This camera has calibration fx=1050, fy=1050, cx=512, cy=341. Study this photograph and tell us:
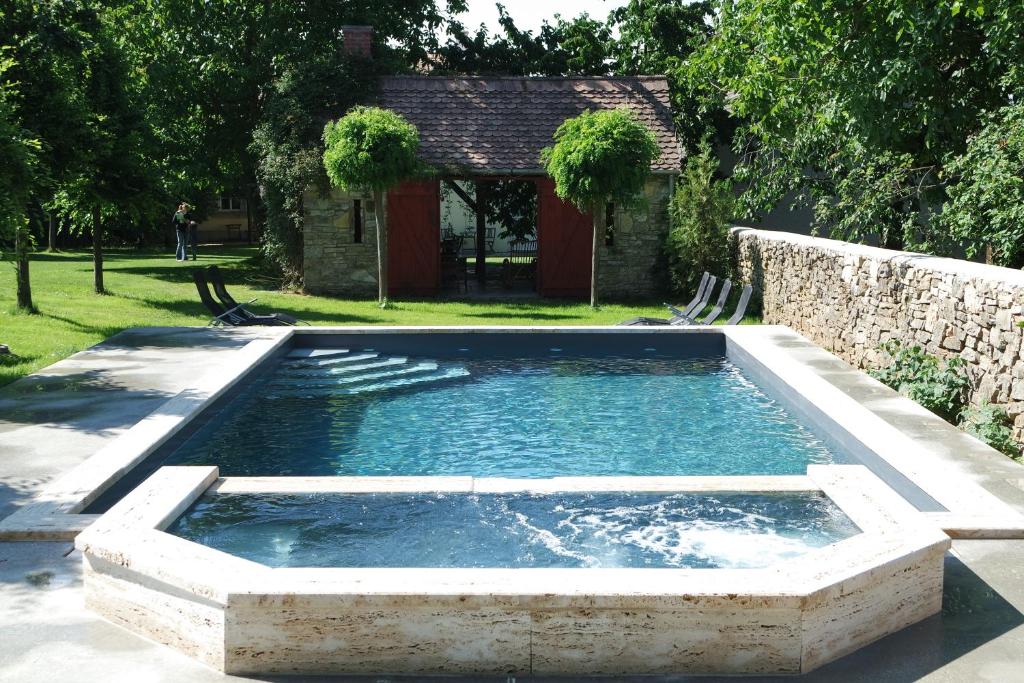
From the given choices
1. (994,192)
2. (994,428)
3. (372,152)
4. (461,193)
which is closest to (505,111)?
(461,193)

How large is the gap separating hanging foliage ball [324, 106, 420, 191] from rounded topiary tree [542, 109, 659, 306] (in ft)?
8.66

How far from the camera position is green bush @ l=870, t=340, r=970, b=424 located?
30.5 feet

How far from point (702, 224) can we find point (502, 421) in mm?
9982

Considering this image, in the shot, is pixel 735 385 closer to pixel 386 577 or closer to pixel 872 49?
pixel 872 49

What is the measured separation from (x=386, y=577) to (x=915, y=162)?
573 inches

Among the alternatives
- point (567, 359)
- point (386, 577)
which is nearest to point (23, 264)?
point (567, 359)

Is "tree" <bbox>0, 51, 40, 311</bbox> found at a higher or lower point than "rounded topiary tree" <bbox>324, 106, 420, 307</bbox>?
lower

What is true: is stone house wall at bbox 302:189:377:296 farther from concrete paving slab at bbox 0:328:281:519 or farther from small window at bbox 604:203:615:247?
concrete paving slab at bbox 0:328:281:519

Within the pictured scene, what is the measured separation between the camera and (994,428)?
8242mm

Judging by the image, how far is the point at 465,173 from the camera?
2084 cm

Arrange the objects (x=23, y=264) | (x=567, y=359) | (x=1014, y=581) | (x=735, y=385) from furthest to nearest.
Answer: (x=23, y=264)
(x=567, y=359)
(x=735, y=385)
(x=1014, y=581)

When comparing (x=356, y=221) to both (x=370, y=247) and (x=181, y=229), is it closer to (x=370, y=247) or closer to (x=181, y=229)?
(x=370, y=247)

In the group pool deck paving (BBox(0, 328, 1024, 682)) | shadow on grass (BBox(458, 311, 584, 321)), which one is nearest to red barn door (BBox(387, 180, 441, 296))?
shadow on grass (BBox(458, 311, 584, 321))

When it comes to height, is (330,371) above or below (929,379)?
below
